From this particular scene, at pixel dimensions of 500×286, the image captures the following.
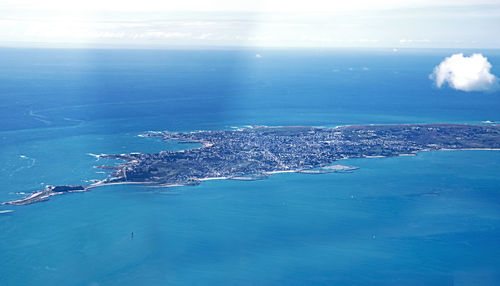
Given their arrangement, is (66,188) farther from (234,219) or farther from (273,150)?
(273,150)

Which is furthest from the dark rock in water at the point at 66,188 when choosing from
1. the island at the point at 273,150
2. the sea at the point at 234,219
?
the sea at the point at 234,219

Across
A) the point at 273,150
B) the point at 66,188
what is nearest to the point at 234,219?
the point at 66,188

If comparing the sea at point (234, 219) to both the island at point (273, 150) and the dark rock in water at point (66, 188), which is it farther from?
the island at point (273, 150)

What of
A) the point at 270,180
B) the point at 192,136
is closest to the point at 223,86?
the point at 192,136

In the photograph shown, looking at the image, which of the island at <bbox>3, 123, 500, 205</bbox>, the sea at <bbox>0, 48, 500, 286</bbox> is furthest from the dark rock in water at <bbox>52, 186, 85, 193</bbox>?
the sea at <bbox>0, 48, 500, 286</bbox>

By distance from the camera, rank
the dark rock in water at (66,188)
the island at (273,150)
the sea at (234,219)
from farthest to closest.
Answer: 1. the island at (273,150)
2. the dark rock in water at (66,188)
3. the sea at (234,219)

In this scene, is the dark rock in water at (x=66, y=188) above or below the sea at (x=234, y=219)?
above

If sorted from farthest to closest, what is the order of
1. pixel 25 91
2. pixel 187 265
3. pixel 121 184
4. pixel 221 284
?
pixel 25 91 < pixel 121 184 < pixel 187 265 < pixel 221 284

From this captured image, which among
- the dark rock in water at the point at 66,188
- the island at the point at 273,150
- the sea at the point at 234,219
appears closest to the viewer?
the sea at the point at 234,219

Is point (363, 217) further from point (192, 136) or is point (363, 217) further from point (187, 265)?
point (192, 136)
